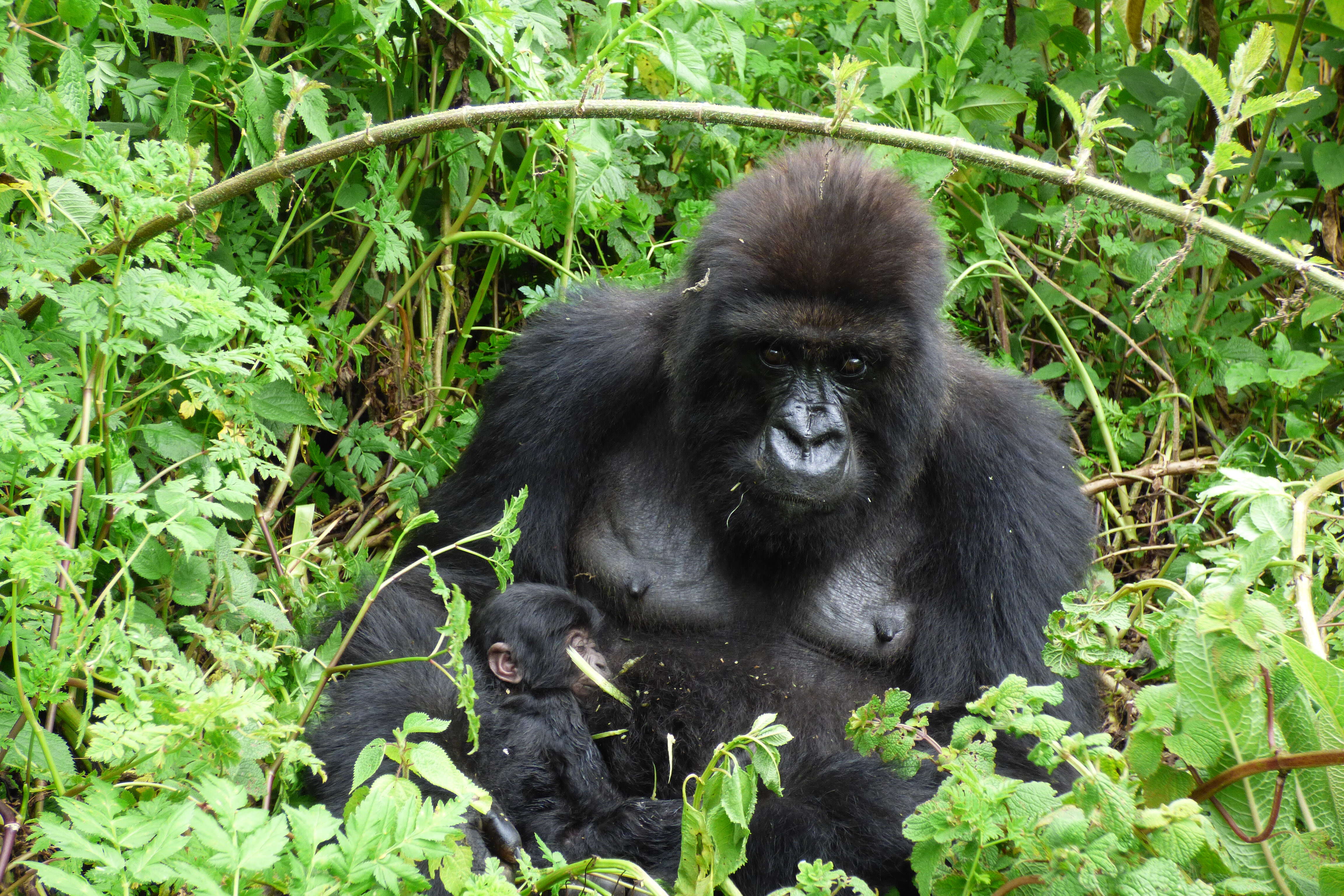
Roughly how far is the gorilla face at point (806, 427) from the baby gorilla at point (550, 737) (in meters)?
0.68

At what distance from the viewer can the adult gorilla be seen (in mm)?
2982

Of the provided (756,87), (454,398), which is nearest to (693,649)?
(454,398)

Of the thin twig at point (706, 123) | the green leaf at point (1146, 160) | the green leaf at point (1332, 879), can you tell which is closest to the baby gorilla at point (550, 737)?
the thin twig at point (706, 123)

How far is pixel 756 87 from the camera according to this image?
5.30 metres

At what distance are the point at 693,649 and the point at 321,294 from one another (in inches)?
72.2

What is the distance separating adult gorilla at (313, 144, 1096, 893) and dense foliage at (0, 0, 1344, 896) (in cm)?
19

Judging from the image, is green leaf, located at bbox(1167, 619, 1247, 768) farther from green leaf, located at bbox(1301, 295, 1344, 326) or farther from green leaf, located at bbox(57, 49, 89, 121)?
green leaf, located at bbox(1301, 295, 1344, 326)

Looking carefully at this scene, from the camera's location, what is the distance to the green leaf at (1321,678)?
1.79 m

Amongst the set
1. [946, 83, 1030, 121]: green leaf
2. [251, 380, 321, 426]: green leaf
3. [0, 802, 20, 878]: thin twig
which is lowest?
[0, 802, 20, 878]: thin twig

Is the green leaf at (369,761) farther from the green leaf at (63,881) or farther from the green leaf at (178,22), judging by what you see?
the green leaf at (178,22)

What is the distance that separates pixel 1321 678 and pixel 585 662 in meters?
1.89

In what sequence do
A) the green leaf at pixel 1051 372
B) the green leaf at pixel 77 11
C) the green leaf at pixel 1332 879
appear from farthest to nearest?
1. the green leaf at pixel 1051 372
2. the green leaf at pixel 77 11
3. the green leaf at pixel 1332 879

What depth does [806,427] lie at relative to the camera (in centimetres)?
297

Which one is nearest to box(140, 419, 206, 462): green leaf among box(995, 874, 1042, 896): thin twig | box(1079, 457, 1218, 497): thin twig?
box(995, 874, 1042, 896): thin twig
